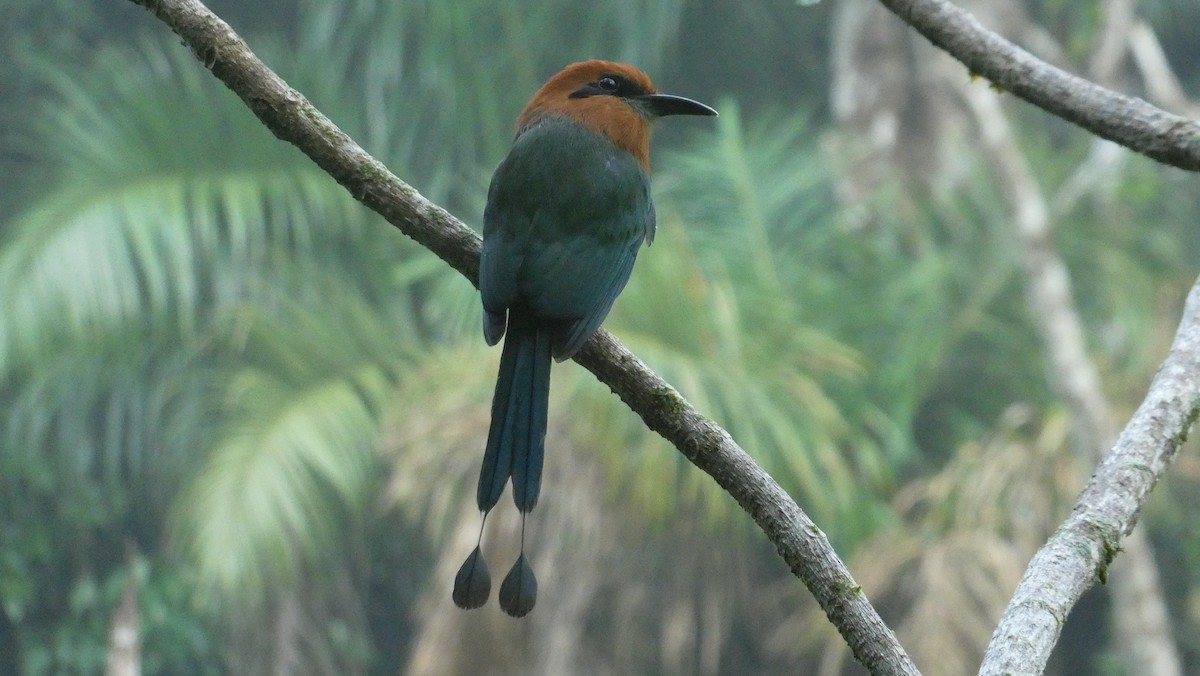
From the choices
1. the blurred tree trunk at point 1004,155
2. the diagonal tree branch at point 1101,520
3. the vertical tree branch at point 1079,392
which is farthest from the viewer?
the blurred tree trunk at point 1004,155

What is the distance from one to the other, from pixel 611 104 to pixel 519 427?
726mm

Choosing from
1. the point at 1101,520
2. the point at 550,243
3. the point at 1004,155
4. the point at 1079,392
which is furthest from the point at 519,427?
the point at 1004,155

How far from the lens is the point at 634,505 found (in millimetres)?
4840

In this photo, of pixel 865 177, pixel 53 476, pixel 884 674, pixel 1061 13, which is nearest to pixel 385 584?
pixel 53 476

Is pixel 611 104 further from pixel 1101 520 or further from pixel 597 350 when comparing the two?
pixel 1101 520

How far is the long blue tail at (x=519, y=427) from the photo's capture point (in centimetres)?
143

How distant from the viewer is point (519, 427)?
4.89 feet

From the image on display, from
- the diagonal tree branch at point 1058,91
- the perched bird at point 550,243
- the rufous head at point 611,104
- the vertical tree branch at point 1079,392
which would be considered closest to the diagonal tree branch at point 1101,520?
the diagonal tree branch at point 1058,91

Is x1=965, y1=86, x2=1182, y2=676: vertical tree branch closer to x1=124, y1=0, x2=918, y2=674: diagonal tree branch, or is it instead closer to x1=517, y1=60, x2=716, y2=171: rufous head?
x1=517, y1=60, x2=716, y2=171: rufous head

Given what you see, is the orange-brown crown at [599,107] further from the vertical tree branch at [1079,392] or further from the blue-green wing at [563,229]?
the vertical tree branch at [1079,392]

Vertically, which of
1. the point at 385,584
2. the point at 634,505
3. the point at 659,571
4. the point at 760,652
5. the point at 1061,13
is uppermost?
the point at 1061,13

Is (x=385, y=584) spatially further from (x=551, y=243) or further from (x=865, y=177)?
(x=551, y=243)

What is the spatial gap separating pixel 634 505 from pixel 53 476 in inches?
143

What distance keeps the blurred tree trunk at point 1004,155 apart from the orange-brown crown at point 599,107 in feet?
8.77
